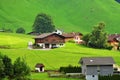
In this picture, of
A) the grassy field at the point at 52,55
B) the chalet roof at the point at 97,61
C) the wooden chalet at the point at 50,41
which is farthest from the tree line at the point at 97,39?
the chalet roof at the point at 97,61

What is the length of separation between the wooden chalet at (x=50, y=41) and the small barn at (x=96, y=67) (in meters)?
45.6

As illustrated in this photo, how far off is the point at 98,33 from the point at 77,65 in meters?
42.6

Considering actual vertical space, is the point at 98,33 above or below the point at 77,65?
above

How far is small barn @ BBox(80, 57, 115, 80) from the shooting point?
95.6 meters

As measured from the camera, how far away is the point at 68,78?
92812 mm

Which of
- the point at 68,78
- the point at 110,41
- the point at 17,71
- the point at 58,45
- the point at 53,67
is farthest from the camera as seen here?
the point at 110,41

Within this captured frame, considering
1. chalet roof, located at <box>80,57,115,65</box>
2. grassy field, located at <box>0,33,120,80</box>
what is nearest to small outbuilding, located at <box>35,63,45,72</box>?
grassy field, located at <box>0,33,120,80</box>

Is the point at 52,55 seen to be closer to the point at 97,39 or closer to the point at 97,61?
the point at 97,61

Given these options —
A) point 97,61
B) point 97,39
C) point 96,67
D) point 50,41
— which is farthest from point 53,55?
point 97,39

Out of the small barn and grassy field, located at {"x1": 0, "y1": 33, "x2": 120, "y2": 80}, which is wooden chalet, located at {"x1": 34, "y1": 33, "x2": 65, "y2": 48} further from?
the small barn

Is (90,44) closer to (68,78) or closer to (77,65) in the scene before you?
(77,65)

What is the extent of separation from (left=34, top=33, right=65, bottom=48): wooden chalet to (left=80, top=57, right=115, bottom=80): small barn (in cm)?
4560

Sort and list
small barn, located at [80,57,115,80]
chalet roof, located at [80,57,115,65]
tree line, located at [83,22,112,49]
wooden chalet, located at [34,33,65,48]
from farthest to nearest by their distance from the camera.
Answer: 1. tree line, located at [83,22,112,49]
2. wooden chalet, located at [34,33,65,48]
3. chalet roof, located at [80,57,115,65]
4. small barn, located at [80,57,115,80]

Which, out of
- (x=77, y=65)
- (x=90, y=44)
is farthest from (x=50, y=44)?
(x=77, y=65)
